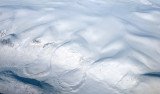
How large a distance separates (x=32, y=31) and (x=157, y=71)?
1813mm

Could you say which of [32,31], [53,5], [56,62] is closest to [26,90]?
[56,62]

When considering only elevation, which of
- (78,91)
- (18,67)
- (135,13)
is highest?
(135,13)

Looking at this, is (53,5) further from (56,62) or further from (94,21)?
(56,62)

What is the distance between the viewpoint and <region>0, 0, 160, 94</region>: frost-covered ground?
4.97 feet

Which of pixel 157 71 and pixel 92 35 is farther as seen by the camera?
pixel 92 35

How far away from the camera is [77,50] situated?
181 cm

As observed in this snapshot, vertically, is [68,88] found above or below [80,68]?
below

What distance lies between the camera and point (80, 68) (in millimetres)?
1655

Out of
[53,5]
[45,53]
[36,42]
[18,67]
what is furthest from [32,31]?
[53,5]

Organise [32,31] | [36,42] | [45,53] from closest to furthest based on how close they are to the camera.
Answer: [45,53] → [36,42] → [32,31]

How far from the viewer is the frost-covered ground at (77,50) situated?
151 centimetres

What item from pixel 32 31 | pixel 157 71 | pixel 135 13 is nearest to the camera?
pixel 157 71

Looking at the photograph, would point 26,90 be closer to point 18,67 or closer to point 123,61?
point 18,67

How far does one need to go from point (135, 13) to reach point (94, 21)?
0.96m
